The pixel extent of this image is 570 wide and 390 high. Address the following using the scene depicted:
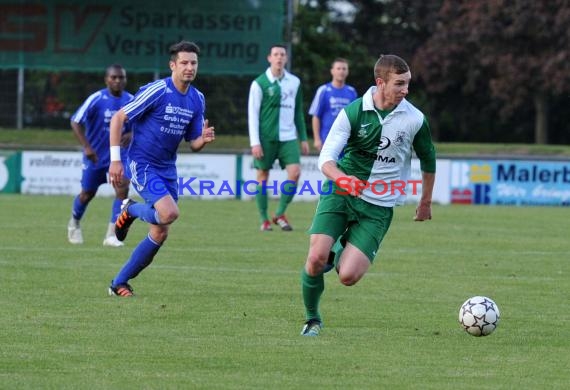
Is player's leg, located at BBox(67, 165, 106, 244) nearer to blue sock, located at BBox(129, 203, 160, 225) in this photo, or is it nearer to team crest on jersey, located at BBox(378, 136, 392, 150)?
blue sock, located at BBox(129, 203, 160, 225)

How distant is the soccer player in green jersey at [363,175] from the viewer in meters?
8.51

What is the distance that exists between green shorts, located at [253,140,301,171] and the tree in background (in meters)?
24.4

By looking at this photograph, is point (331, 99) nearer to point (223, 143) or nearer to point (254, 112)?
point (254, 112)

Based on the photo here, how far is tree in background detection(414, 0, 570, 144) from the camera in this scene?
4069cm

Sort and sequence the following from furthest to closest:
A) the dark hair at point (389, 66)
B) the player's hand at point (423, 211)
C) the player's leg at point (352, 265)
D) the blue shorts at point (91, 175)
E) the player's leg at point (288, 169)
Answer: the player's leg at point (288, 169) → the blue shorts at point (91, 175) → the player's hand at point (423, 211) → the player's leg at point (352, 265) → the dark hair at point (389, 66)

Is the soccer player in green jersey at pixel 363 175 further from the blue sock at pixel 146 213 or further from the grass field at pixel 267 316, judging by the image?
the blue sock at pixel 146 213

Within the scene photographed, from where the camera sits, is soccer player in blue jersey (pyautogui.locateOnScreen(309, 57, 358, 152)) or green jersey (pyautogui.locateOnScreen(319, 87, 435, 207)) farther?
soccer player in blue jersey (pyautogui.locateOnScreen(309, 57, 358, 152))

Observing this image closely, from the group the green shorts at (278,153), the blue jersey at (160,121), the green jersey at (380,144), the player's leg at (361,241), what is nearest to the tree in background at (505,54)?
the green shorts at (278,153)

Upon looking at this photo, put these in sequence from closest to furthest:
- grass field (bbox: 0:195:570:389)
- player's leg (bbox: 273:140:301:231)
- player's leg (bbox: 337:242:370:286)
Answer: grass field (bbox: 0:195:570:389)
player's leg (bbox: 337:242:370:286)
player's leg (bbox: 273:140:301:231)

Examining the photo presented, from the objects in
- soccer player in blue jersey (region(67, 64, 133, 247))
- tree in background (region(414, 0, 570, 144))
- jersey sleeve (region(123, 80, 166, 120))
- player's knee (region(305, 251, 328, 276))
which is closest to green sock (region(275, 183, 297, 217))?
soccer player in blue jersey (region(67, 64, 133, 247))

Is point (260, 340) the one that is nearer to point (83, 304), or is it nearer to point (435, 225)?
point (83, 304)

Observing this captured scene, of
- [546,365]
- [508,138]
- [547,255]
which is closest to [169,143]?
[546,365]

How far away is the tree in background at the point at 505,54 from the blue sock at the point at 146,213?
31181 mm

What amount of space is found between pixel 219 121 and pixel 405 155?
66.4 ft
